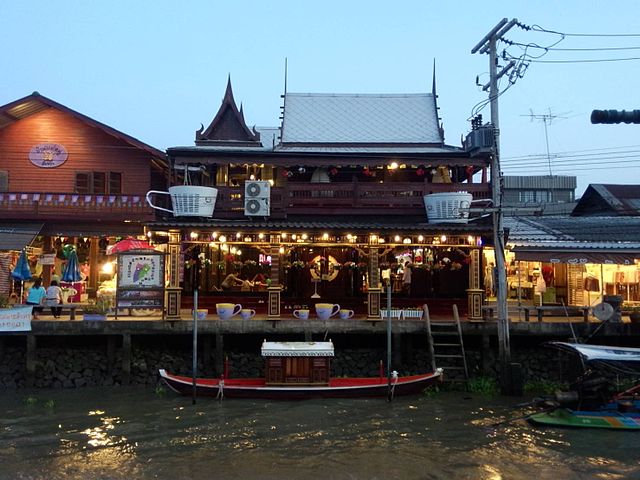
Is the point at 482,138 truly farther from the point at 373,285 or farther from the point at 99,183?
the point at 99,183

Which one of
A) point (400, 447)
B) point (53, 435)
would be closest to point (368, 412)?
point (400, 447)

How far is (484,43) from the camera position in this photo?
18.2 metres

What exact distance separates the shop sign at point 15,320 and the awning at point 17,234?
4.16m

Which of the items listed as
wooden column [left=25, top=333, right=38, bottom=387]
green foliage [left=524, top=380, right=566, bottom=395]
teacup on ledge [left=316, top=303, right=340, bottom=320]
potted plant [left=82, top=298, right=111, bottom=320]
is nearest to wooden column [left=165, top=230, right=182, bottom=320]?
potted plant [left=82, top=298, right=111, bottom=320]

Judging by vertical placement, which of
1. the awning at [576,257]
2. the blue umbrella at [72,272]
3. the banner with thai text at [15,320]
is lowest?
the banner with thai text at [15,320]

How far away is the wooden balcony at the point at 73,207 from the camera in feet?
79.6

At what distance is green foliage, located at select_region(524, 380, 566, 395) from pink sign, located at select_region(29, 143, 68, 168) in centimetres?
2165

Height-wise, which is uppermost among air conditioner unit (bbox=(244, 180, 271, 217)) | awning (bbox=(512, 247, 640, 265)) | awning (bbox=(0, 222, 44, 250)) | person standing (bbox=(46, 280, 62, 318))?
air conditioner unit (bbox=(244, 180, 271, 217))

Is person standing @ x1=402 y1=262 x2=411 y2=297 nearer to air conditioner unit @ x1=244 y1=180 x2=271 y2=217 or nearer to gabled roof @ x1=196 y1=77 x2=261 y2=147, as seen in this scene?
air conditioner unit @ x1=244 y1=180 x2=271 y2=217

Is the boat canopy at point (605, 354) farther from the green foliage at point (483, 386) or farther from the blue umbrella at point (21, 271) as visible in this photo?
the blue umbrella at point (21, 271)

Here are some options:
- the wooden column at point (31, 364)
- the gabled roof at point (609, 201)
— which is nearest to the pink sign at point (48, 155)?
the wooden column at point (31, 364)

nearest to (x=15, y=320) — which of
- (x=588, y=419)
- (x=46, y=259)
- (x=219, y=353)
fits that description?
(x=46, y=259)

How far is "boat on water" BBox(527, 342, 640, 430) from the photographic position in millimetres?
14852

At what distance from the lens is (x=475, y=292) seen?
20000mm
